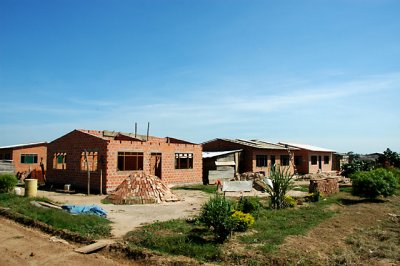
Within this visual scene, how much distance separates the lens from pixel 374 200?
17.1 meters

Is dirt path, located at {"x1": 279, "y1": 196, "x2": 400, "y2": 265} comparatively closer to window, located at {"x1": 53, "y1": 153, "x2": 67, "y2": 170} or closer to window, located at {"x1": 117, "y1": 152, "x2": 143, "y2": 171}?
window, located at {"x1": 117, "y1": 152, "x2": 143, "y2": 171}

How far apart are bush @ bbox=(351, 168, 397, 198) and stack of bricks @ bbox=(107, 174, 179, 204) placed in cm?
886

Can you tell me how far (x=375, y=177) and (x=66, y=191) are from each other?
55.6ft

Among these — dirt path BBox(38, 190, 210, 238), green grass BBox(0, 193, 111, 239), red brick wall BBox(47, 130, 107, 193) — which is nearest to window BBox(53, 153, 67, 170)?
red brick wall BBox(47, 130, 107, 193)

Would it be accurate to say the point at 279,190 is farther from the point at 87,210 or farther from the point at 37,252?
the point at 37,252

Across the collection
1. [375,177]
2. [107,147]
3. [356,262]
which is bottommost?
[356,262]

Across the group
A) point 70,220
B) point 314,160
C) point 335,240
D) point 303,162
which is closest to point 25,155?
point 70,220

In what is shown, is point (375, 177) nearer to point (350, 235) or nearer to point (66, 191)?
point (350, 235)

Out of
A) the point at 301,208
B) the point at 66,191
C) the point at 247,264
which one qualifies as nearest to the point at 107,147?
the point at 66,191

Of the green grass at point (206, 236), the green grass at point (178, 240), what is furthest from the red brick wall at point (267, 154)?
the green grass at point (178, 240)

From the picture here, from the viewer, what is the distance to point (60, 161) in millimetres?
26094

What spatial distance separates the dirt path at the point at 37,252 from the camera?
7.75 m

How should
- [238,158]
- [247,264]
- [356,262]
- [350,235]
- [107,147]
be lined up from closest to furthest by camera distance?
[247,264]
[356,262]
[350,235]
[107,147]
[238,158]

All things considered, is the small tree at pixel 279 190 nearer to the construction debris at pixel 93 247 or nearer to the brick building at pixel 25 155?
the construction debris at pixel 93 247
